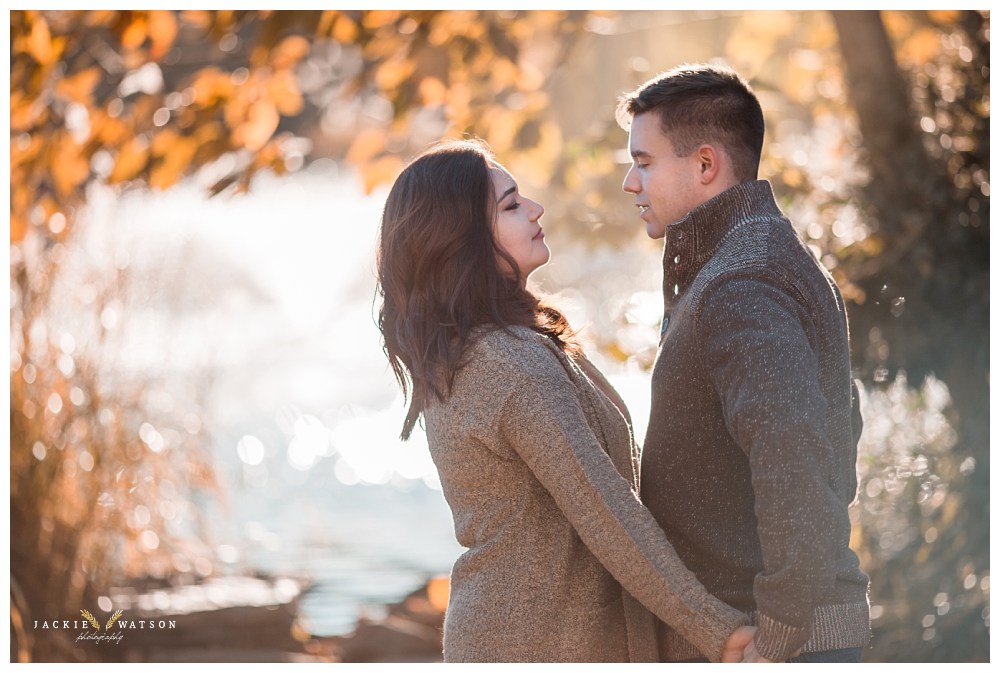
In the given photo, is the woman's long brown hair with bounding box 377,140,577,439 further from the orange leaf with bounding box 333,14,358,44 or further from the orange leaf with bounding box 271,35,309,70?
the orange leaf with bounding box 271,35,309,70

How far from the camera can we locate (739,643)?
4.77ft

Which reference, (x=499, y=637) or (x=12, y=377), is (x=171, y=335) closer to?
(x=12, y=377)

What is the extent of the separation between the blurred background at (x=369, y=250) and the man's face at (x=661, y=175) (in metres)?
1.21

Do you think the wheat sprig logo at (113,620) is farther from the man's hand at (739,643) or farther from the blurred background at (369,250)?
the man's hand at (739,643)

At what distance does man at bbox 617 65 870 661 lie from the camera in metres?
1.34

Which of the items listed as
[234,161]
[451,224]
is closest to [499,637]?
[451,224]

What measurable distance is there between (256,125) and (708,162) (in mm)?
1884

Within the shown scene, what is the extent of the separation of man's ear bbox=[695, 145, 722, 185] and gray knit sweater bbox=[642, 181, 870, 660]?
5 centimetres

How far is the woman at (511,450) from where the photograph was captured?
1.50 m

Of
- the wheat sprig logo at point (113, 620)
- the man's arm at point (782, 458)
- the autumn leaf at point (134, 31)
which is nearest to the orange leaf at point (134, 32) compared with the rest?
the autumn leaf at point (134, 31)

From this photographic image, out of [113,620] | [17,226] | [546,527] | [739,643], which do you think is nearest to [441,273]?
[546,527]

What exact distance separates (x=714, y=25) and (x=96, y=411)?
3019 millimetres

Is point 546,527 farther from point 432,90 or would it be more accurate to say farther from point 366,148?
point 366,148
